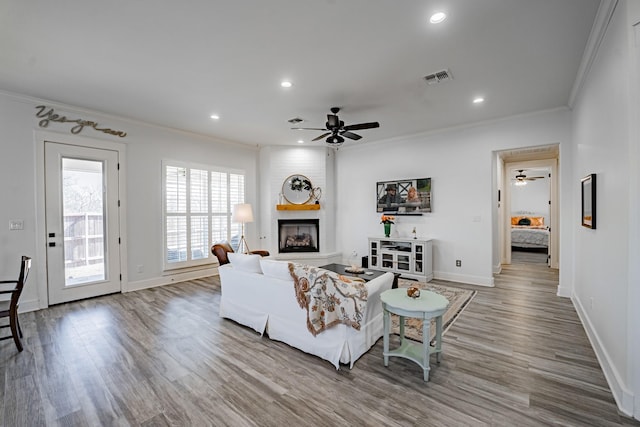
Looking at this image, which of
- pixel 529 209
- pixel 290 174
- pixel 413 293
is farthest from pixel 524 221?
pixel 413 293

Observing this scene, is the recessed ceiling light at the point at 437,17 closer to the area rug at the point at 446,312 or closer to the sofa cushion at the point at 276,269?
the sofa cushion at the point at 276,269

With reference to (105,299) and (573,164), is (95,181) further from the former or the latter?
(573,164)

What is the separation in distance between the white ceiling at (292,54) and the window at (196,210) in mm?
1403

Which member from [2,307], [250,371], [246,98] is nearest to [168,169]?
[246,98]

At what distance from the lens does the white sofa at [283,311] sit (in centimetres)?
253

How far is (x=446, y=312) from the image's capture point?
377 centimetres

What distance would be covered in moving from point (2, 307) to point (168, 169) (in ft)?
9.66

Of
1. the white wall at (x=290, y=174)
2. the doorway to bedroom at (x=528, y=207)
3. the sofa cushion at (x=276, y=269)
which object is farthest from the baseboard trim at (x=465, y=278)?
the sofa cushion at (x=276, y=269)

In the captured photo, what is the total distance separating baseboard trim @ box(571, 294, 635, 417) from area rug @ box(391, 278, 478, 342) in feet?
4.15

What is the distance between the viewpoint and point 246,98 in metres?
4.01

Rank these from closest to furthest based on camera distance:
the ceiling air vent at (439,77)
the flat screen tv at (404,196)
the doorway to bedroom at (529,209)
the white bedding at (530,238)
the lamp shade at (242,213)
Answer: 1. the ceiling air vent at (439,77)
2. the flat screen tv at (404,196)
3. the lamp shade at (242,213)
4. the white bedding at (530,238)
5. the doorway to bedroom at (529,209)

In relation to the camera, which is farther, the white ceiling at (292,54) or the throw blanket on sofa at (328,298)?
the throw blanket on sofa at (328,298)

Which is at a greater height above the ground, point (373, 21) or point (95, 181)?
point (373, 21)

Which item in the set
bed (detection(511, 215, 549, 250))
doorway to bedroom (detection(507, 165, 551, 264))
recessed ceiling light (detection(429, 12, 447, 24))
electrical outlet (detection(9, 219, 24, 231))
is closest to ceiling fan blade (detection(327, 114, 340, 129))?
recessed ceiling light (detection(429, 12, 447, 24))
